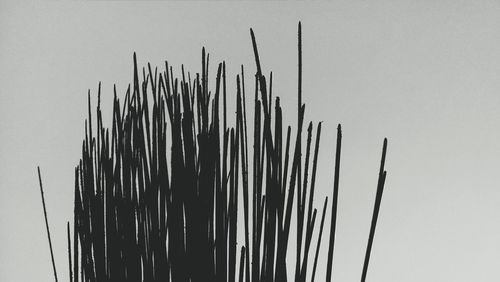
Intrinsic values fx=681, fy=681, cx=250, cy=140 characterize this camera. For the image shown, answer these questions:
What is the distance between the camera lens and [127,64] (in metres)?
2.33

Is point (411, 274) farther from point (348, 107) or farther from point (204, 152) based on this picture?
point (204, 152)

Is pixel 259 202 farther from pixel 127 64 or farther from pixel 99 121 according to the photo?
pixel 127 64

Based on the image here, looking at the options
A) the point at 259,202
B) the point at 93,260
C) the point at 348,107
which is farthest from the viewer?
the point at 348,107

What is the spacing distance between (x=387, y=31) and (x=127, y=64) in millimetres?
982

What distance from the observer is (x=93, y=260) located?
2.07 feet

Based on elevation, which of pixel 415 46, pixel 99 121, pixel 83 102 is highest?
pixel 415 46

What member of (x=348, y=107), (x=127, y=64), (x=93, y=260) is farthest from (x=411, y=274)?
(x=93, y=260)

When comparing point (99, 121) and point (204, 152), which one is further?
point (99, 121)

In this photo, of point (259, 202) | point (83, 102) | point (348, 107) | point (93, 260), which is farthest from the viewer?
point (348, 107)

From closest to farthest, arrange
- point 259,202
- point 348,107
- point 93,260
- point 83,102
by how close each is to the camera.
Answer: point 259,202 < point 93,260 < point 83,102 < point 348,107

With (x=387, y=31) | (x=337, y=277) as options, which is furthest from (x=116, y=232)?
(x=387, y=31)

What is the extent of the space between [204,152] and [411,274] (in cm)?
200

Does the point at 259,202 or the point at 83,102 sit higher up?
the point at 83,102

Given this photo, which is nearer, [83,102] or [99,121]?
[99,121]
